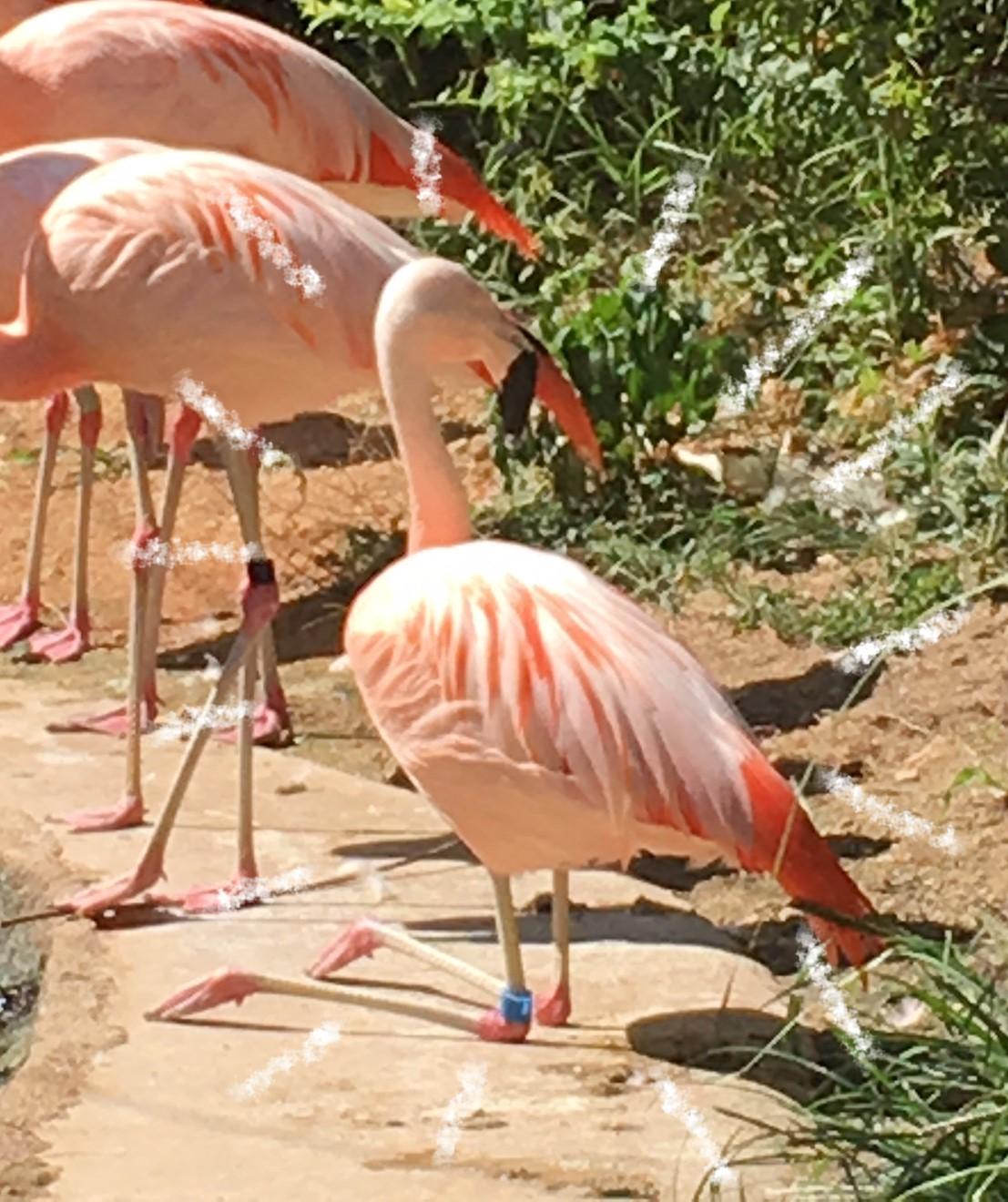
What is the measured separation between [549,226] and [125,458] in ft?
4.21

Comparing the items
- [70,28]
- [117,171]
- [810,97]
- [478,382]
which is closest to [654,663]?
[478,382]

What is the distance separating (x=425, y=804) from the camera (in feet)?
16.0

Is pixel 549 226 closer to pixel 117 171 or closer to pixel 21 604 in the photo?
pixel 21 604

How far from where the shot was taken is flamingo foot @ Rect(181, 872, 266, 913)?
4.28 m
